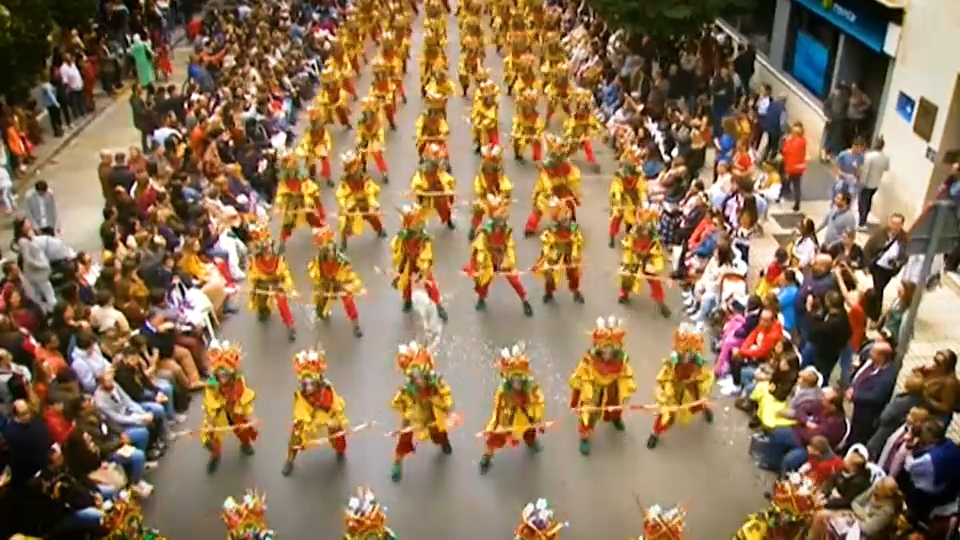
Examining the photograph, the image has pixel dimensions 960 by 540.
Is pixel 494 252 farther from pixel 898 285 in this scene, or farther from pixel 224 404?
pixel 898 285

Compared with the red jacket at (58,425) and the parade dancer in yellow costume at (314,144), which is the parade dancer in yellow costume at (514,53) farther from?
the red jacket at (58,425)

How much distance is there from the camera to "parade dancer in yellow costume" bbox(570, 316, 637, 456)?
9945 millimetres

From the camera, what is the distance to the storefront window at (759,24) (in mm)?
22359

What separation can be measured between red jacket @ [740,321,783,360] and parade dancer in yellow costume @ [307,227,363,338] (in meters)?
4.83

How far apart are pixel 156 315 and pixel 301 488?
272 centimetres

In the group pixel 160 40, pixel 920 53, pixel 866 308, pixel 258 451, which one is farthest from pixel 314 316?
pixel 160 40

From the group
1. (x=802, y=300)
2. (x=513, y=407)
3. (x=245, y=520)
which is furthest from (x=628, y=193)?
(x=245, y=520)

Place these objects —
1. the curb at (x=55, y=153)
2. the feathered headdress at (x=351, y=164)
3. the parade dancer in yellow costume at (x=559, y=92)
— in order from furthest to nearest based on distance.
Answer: the parade dancer in yellow costume at (x=559, y=92) < the curb at (x=55, y=153) < the feathered headdress at (x=351, y=164)

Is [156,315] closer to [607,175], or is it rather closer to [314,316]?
[314,316]

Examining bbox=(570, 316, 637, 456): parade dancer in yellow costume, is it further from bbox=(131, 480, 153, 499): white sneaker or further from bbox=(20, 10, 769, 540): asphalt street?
bbox=(131, 480, 153, 499): white sneaker

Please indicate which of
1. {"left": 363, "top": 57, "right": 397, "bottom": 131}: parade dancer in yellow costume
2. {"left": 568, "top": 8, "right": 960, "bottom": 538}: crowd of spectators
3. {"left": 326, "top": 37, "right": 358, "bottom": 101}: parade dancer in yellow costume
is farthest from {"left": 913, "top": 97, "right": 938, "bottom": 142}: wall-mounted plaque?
{"left": 326, "top": 37, "right": 358, "bottom": 101}: parade dancer in yellow costume

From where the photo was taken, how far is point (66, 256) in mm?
11914

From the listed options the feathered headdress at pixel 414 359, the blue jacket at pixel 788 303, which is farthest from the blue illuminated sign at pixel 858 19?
the feathered headdress at pixel 414 359

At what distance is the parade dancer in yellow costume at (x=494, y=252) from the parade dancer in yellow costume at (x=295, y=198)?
2.84 meters
